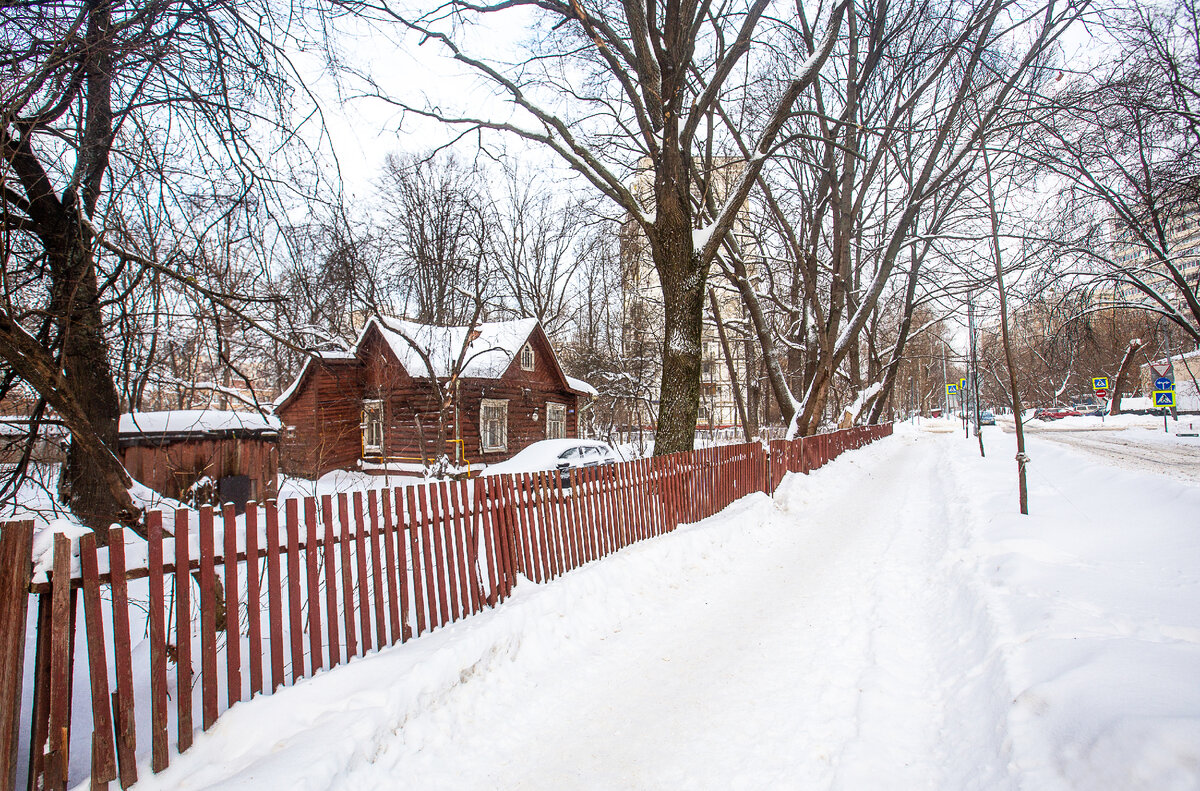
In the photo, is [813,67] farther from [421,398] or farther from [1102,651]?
[421,398]

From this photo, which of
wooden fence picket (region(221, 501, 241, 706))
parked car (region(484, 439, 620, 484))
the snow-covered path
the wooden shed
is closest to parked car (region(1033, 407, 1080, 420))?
parked car (region(484, 439, 620, 484))

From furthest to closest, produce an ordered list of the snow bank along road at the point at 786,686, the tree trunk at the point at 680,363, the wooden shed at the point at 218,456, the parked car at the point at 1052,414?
the parked car at the point at 1052,414 < the wooden shed at the point at 218,456 < the tree trunk at the point at 680,363 < the snow bank along road at the point at 786,686

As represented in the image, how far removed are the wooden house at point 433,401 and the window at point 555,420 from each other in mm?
150

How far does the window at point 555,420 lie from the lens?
24.4m

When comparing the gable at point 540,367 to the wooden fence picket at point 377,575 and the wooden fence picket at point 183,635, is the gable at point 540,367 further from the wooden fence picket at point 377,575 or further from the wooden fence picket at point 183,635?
the wooden fence picket at point 183,635

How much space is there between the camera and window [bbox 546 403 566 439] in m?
24.4

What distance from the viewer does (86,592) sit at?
7.88ft

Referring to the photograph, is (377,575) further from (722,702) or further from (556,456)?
(556,456)

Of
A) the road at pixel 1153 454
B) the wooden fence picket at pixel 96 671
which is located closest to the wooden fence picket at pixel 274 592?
the wooden fence picket at pixel 96 671

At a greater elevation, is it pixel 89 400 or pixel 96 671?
pixel 89 400

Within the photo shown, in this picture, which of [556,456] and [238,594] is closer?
[238,594]

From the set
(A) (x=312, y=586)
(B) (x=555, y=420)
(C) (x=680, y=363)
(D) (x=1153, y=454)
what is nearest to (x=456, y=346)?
(B) (x=555, y=420)

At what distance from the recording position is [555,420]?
2503 cm

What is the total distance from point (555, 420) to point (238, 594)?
21939mm
